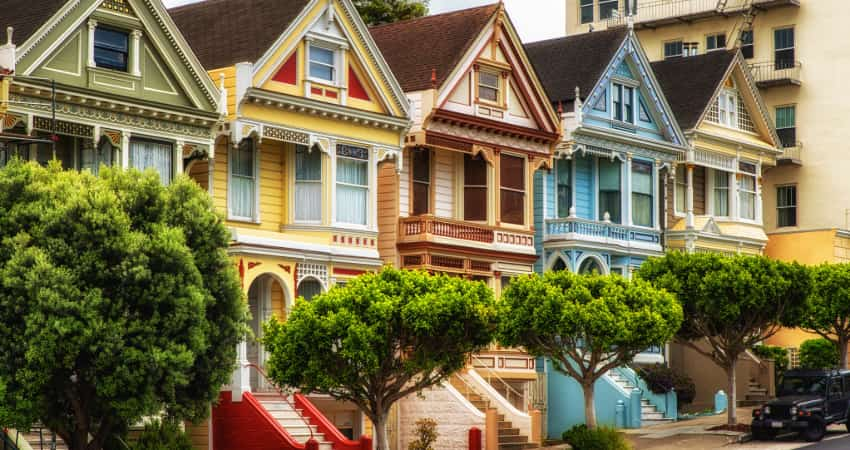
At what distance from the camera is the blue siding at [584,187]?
53.6 meters

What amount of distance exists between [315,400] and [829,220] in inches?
1215

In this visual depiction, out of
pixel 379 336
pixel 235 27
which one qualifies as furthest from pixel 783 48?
pixel 379 336

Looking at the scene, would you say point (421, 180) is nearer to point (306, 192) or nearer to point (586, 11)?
point (306, 192)

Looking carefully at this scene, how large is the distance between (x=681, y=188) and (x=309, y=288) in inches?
786

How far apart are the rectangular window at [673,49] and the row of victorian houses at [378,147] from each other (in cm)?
1055

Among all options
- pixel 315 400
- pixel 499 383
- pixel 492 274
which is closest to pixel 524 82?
pixel 492 274

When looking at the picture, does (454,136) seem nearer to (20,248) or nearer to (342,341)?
(342,341)

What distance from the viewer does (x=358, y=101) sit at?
4425 centimetres

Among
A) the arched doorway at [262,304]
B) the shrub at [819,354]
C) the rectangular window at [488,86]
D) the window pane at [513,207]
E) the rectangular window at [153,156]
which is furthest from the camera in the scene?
the shrub at [819,354]

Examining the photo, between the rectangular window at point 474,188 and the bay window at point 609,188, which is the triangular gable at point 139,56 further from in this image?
the bay window at point 609,188

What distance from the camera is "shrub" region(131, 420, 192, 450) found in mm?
36094

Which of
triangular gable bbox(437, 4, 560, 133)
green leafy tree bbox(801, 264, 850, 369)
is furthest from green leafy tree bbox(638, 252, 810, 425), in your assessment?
triangular gable bbox(437, 4, 560, 133)

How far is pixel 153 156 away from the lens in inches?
1517

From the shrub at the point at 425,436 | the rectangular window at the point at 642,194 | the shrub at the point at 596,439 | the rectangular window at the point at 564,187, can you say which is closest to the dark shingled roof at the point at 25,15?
the shrub at the point at 425,436
